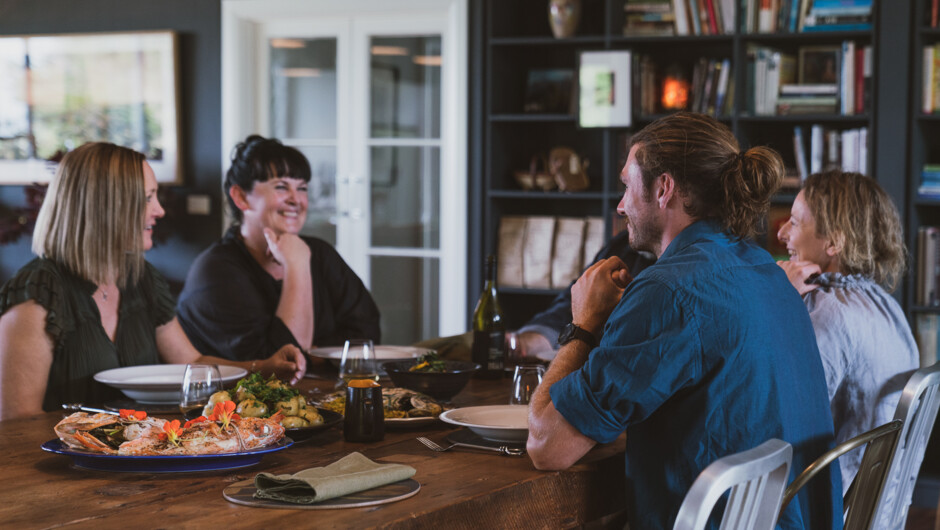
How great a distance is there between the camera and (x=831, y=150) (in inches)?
172

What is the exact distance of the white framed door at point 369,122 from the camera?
17.2 feet

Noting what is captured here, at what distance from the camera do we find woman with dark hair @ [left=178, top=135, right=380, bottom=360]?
3012 mm

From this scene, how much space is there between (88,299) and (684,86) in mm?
3031

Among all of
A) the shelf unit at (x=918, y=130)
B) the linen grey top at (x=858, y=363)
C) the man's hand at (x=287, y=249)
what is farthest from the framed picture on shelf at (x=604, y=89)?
the linen grey top at (x=858, y=363)

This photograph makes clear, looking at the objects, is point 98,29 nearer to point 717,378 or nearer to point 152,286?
point 152,286

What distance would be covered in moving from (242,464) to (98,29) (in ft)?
15.6

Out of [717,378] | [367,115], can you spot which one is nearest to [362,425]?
[717,378]

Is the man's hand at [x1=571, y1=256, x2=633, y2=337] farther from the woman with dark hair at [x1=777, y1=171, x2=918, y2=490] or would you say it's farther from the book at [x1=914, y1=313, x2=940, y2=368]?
the book at [x1=914, y1=313, x2=940, y2=368]

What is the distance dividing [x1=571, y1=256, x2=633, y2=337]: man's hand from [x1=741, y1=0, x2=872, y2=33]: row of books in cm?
292

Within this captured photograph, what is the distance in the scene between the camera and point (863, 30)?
423 centimetres

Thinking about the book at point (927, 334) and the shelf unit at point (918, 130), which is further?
the book at point (927, 334)

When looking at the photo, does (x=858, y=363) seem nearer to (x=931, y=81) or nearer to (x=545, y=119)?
(x=931, y=81)

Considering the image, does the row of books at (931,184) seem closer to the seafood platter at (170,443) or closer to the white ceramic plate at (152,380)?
the white ceramic plate at (152,380)

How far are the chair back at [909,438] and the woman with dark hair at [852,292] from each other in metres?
0.23
